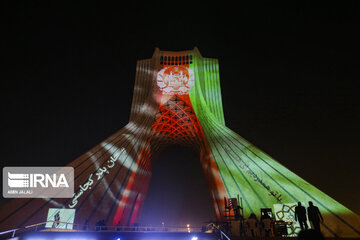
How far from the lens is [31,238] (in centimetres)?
384

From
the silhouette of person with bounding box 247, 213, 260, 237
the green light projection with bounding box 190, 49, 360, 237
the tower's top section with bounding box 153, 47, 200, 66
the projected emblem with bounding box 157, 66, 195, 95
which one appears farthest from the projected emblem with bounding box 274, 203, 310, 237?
the tower's top section with bounding box 153, 47, 200, 66

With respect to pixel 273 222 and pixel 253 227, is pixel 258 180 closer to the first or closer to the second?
pixel 253 227

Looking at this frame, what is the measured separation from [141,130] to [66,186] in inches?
221

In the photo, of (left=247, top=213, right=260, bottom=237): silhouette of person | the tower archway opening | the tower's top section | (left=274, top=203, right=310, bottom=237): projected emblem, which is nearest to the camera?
(left=247, top=213, right=260, bottom=237): silhouette of person

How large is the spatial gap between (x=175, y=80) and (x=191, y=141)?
642 cm

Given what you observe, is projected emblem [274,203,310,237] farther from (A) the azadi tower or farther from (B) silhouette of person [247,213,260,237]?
(B) silhouette of person [247,213,260,237]

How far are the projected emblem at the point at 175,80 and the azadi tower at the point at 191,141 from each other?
77mm

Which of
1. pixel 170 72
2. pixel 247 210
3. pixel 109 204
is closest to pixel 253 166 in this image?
pixel 247 210

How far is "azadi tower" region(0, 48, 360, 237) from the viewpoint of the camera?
747 cm

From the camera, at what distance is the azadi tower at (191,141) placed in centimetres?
747

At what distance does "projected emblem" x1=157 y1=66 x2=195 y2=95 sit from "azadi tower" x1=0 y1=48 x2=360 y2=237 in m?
0.08

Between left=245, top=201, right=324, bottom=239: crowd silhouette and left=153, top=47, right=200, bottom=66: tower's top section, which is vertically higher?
left=153, top=47, right=200, bottom=66: tower's top section

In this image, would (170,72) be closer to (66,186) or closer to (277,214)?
(66,186)

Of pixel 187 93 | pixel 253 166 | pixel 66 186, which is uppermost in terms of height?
pixel 187 93
